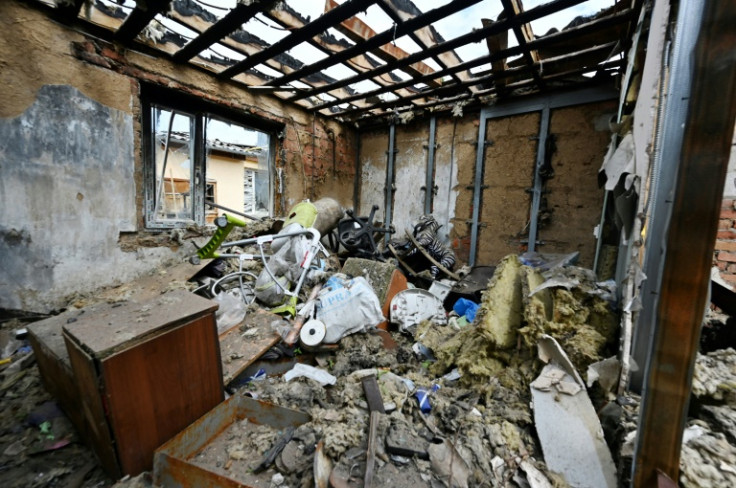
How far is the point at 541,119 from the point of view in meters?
4.09

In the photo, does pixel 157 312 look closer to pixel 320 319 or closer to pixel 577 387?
pixel 320 319

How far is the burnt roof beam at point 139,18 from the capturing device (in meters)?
2.36

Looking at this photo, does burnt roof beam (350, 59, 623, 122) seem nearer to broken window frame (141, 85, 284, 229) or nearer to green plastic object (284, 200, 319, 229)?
broken window frame (141, 85, 284, 229)

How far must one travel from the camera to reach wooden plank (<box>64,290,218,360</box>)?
124 centimetres

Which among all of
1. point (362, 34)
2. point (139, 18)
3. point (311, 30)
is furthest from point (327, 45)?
point (139, 18)

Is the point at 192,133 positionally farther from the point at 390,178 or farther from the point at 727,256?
the point at 727,256

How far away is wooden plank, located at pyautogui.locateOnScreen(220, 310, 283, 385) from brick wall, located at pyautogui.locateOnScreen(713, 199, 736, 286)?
336cm

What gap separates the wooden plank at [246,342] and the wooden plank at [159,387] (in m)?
0.30

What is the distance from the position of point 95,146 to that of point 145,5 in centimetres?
143

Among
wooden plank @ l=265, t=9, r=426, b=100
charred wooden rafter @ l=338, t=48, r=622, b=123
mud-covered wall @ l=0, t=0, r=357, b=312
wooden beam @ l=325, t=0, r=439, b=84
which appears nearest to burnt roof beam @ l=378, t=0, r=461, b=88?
wooden beam @ l=325, t=0, r=439, b=84

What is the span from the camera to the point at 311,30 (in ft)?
8.66

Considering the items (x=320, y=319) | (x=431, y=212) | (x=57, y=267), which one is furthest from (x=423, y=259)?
(x=57, y=267)

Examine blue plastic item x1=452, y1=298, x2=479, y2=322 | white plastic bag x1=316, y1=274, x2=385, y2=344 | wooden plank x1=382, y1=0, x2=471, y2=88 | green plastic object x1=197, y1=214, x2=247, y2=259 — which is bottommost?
blue plastic item x1=452, y1=298, x2=479, y2=322

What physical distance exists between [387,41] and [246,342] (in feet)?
9.86
